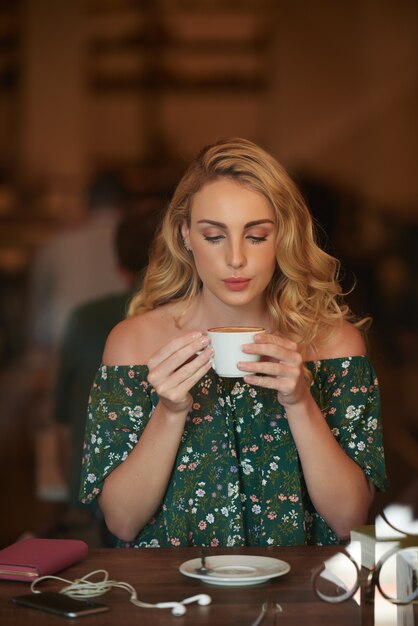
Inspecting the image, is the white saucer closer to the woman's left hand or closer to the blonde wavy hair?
the woman's left hand

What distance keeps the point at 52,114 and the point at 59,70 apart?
0.71ft

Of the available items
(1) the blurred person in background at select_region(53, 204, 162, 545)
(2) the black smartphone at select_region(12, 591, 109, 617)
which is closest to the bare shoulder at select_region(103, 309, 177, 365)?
(2) the black smartphone at select_region(12, 591, 109, 617)

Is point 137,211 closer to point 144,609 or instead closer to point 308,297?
point 308,297

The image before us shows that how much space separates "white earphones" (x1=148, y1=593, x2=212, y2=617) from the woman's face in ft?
2.28

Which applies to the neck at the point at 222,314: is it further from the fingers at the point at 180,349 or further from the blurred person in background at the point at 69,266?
the blurred person in background at the point at 69,266

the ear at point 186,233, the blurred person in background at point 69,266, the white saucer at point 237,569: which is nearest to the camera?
the white saucer at point 237,569

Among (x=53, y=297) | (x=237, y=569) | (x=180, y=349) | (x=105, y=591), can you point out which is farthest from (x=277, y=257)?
(x=53, y=297)

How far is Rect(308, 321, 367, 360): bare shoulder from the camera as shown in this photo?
2.31 m

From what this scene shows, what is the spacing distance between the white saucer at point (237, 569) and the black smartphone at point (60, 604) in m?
0.18

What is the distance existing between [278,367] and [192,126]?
3.53 meters

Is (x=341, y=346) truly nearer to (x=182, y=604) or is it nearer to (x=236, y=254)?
(x=236, y=254)

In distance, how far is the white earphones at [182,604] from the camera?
5.15ft

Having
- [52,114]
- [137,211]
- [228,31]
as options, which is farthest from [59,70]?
[137,211]

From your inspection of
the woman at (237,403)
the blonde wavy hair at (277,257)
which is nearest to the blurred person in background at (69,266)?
the blonde wavy hair at (277,257)
